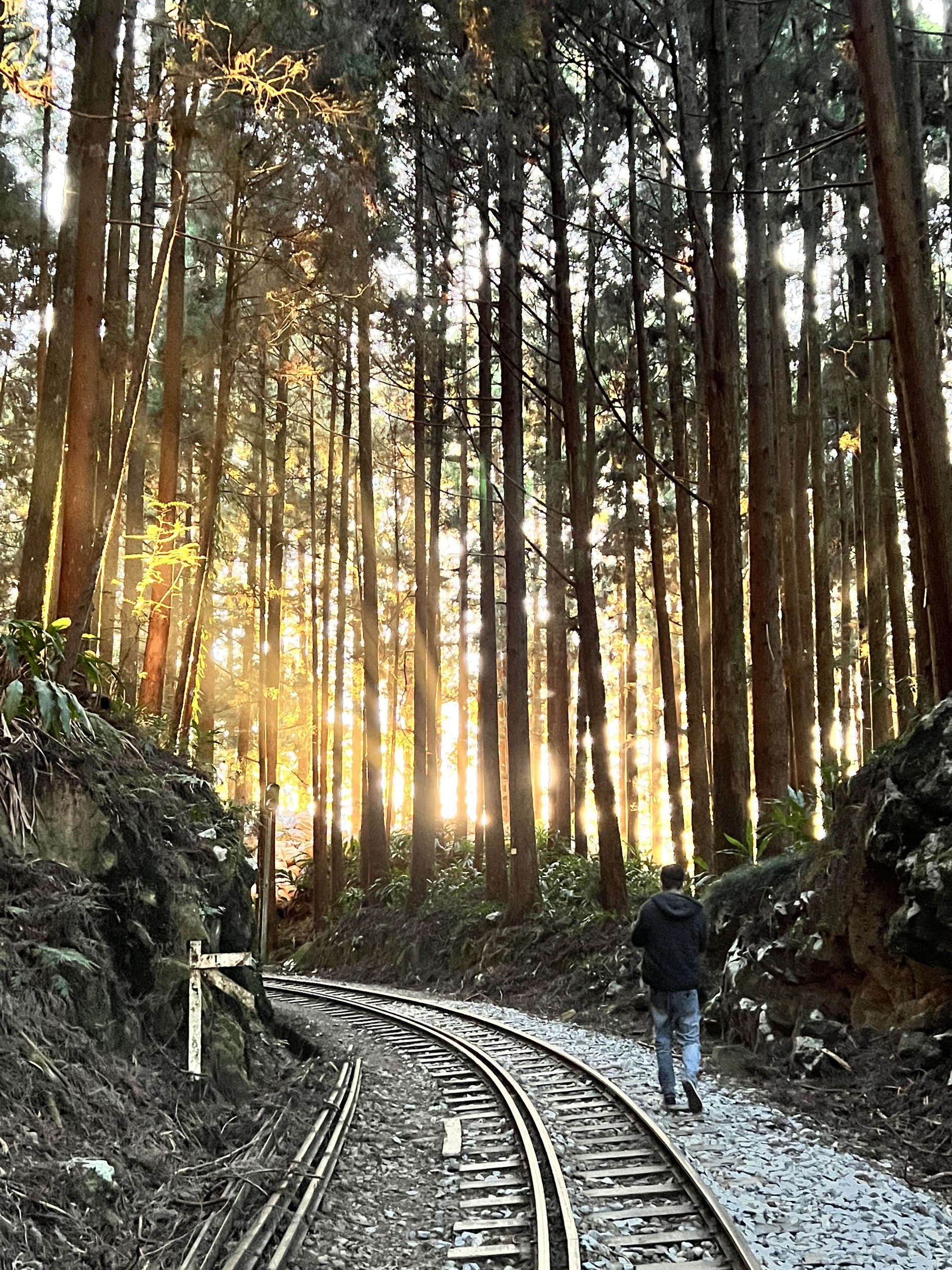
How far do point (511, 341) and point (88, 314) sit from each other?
26.8 feet

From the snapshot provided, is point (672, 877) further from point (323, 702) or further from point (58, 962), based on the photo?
point (323, 702)

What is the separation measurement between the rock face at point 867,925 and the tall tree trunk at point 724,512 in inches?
82.1

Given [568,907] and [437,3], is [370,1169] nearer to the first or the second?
[568,907]

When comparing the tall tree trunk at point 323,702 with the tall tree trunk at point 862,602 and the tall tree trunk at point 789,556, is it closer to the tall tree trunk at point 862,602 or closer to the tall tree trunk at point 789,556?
the tall tree trunk at point 789,556

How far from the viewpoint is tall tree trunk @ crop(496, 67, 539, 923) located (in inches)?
604

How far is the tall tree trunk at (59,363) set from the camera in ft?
27.8

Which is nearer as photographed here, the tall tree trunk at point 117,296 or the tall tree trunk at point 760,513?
the tall tree trunk at point 760,513

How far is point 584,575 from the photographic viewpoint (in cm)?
1432

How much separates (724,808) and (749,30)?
10.1 meters

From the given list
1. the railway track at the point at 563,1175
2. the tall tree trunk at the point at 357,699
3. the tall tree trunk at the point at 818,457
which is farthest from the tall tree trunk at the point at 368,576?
the railway track at the point at 563,1175

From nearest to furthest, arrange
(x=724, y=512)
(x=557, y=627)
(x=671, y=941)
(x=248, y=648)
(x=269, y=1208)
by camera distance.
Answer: (x=269, y=1208) < (x=671, y=941) < (x=724, y=512) < (x=557, y=627) < (x=248, y=648)

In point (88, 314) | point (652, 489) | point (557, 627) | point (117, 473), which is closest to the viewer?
point (117, 473)

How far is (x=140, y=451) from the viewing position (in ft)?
46.6

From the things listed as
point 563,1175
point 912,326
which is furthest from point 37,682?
point 912,326
